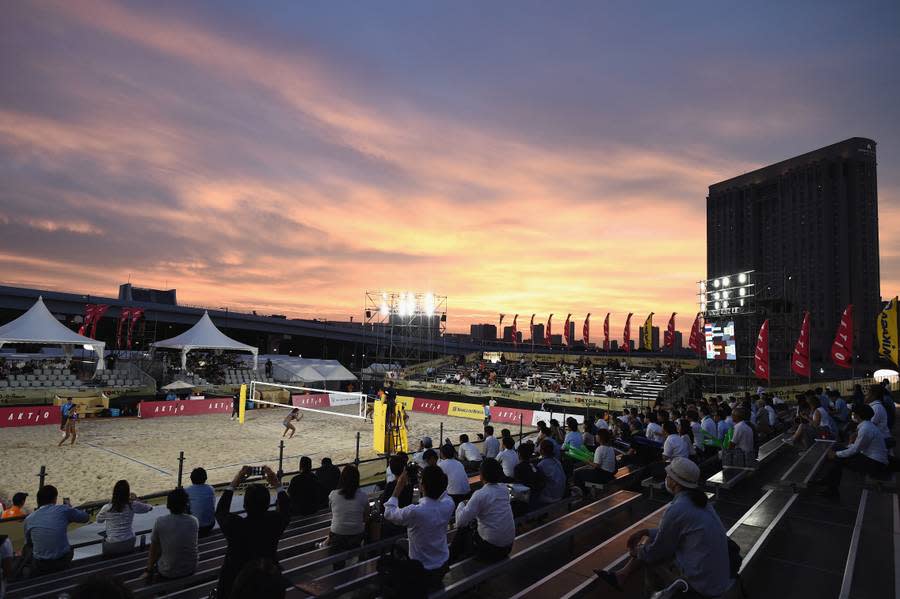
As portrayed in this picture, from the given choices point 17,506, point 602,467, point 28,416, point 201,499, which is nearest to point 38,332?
point 28,416

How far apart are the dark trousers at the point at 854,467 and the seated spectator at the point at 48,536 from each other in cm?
1229

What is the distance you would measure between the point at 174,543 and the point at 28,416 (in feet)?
95.8

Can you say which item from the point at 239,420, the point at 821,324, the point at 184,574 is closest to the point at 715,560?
the point at 184,574

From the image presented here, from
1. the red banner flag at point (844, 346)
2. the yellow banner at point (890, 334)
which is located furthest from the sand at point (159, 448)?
the yellow banner at point (890, 334)

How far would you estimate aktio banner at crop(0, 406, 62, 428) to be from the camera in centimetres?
2573

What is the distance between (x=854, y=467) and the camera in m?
8.22

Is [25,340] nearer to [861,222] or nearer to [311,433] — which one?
[311,433]

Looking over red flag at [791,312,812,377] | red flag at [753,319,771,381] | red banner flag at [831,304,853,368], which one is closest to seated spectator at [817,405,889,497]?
red banner flag at [831,304,853,368]

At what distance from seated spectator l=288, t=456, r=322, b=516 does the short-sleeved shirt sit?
2.75 meters

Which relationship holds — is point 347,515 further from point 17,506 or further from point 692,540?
point 17,506

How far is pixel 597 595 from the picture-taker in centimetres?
540

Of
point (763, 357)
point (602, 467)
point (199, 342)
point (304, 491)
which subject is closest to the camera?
point (304, 491)

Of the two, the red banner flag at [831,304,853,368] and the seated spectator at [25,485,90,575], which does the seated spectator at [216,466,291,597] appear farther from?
the red banner flag at [831,304,853,368]

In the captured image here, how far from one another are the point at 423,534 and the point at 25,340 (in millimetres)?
37354
